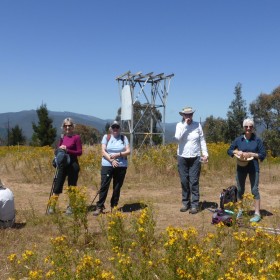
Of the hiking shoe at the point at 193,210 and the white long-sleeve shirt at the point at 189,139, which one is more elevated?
the white long-sleeve shirt at the point at 189,139

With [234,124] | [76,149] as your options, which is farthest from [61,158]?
[234,124]

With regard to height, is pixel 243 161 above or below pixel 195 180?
above

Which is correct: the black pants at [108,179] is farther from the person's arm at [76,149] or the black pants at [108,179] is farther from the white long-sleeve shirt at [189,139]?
the white long-sleeve shirt at [189,139]

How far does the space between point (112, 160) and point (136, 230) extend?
244cm

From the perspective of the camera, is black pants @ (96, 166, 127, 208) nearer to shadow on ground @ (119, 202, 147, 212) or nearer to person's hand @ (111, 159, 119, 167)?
person's hand @ (111, 159, 119, 167)

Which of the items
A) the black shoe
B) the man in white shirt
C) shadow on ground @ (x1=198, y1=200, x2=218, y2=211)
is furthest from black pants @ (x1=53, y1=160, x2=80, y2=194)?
shadow on ground @ (x1=198, y1=200, x2=218, y2=211)

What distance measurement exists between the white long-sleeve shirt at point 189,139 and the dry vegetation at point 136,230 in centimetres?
97

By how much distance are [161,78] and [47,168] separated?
5.66 metres

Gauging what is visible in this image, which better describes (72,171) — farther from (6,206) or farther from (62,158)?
(6,206)

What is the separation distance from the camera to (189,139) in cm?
609

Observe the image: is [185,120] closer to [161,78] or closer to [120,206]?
[120,206]

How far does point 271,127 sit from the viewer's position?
128 feet

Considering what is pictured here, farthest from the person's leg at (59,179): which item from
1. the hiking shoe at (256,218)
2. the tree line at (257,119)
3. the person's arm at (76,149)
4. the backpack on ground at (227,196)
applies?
the tree line at (257,119)

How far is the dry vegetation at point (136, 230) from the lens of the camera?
246cm
